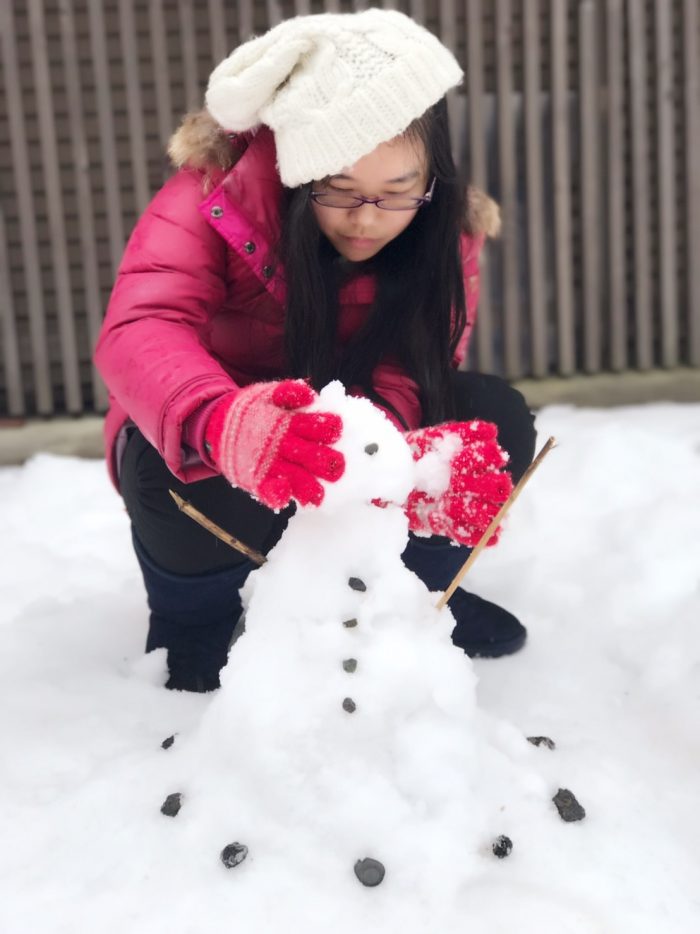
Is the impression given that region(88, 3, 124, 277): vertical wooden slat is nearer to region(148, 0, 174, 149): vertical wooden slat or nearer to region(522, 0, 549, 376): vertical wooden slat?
region(148, 0, 174, 149): vertical wooden slat

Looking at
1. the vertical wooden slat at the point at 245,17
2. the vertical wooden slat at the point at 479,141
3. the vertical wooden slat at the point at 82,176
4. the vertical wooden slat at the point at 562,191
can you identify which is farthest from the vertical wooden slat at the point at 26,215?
the vertical wooden slat at the point at 562,191

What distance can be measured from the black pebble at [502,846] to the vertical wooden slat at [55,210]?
7.43 feet

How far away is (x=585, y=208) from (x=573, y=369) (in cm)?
52

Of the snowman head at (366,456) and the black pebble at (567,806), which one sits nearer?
the snowman head at (366,456)

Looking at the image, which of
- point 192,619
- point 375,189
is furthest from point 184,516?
point 375,189

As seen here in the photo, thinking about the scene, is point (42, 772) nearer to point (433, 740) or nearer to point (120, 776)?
point (120, 776)

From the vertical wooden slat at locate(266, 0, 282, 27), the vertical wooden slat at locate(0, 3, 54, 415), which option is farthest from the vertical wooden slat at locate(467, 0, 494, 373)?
the vertical wooden slat at locate(0, 3, 54, 415)

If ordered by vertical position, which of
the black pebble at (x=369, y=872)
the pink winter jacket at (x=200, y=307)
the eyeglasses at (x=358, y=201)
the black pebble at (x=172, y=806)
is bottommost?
the black pebble at (x=369, y=872)

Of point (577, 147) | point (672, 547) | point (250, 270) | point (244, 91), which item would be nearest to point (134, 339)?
point (250, 270)

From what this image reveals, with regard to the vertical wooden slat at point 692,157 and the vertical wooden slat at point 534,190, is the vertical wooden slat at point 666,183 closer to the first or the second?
the vertical wooden slat at point 692,157

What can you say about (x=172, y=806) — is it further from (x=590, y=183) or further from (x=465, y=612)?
(x=590, y=183)

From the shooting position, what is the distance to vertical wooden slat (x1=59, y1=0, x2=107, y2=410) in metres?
2.85

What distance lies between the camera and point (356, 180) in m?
1.44

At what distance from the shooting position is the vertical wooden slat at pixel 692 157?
2975 mm
